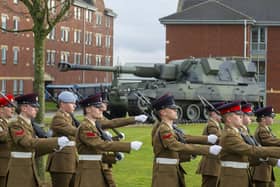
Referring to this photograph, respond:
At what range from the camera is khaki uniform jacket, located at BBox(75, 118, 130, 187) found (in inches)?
386

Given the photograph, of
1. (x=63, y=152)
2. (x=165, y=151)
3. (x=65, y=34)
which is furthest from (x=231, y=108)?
(x=65, y=34)

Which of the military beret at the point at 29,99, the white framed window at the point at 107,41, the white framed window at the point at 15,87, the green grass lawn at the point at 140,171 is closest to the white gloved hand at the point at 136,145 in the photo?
the military beret at the point at 29,99

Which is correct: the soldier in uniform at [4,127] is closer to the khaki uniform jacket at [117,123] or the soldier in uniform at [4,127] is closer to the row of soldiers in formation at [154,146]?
the row of soldiers in formation at [154,146]

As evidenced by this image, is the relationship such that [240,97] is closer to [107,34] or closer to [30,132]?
[30,132]

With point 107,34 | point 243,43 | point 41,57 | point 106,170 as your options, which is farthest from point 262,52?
point 106,170

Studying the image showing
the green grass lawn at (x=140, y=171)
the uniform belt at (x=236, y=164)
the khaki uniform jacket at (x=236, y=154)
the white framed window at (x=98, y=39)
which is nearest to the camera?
the khaki uniform jacket at (x=236, y=154)

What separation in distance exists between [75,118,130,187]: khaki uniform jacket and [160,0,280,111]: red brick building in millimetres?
47483

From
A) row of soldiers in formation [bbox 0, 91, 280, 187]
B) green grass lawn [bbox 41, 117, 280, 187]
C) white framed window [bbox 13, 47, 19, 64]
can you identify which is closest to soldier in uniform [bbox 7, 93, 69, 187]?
row of soldiers in formation [bbox 0, 91, 280, 187]

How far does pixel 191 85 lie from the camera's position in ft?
117

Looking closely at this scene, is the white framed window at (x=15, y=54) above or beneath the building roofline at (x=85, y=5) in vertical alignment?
beneath

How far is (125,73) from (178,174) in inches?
1052

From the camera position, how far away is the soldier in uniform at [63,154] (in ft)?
37.1

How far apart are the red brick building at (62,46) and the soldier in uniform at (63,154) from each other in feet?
131

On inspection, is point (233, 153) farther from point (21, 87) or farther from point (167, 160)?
point (21, 87)
